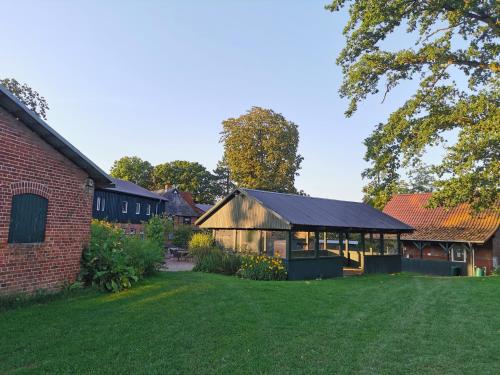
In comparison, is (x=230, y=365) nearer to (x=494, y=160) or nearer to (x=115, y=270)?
(x=115, y=270)

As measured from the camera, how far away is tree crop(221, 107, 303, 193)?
4356 centimetres

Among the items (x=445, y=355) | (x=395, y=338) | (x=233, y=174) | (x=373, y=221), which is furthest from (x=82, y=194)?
(x=233, y=174)

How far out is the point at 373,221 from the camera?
859 inches

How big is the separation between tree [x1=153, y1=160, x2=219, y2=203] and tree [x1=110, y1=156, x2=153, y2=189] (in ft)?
5.29

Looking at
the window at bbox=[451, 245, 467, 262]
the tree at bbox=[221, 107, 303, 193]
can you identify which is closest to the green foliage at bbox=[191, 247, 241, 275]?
the window at bbox=[451, 245, 467, 262]

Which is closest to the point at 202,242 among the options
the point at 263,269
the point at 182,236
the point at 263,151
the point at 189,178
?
the point at 263,269

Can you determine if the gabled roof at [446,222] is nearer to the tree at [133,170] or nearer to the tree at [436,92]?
the tree at [436,92]

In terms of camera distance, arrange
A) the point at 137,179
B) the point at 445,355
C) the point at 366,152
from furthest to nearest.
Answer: the point at 137,179 < the point at 366,152 < the point at 445,355

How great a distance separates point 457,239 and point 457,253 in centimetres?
167

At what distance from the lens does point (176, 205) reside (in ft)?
165

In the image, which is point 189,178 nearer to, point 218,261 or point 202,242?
point 202,242

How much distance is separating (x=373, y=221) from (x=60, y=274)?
55.1 feet

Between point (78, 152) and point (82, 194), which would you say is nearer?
point (78, 152)

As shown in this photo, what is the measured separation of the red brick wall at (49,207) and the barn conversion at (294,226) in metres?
8.62
